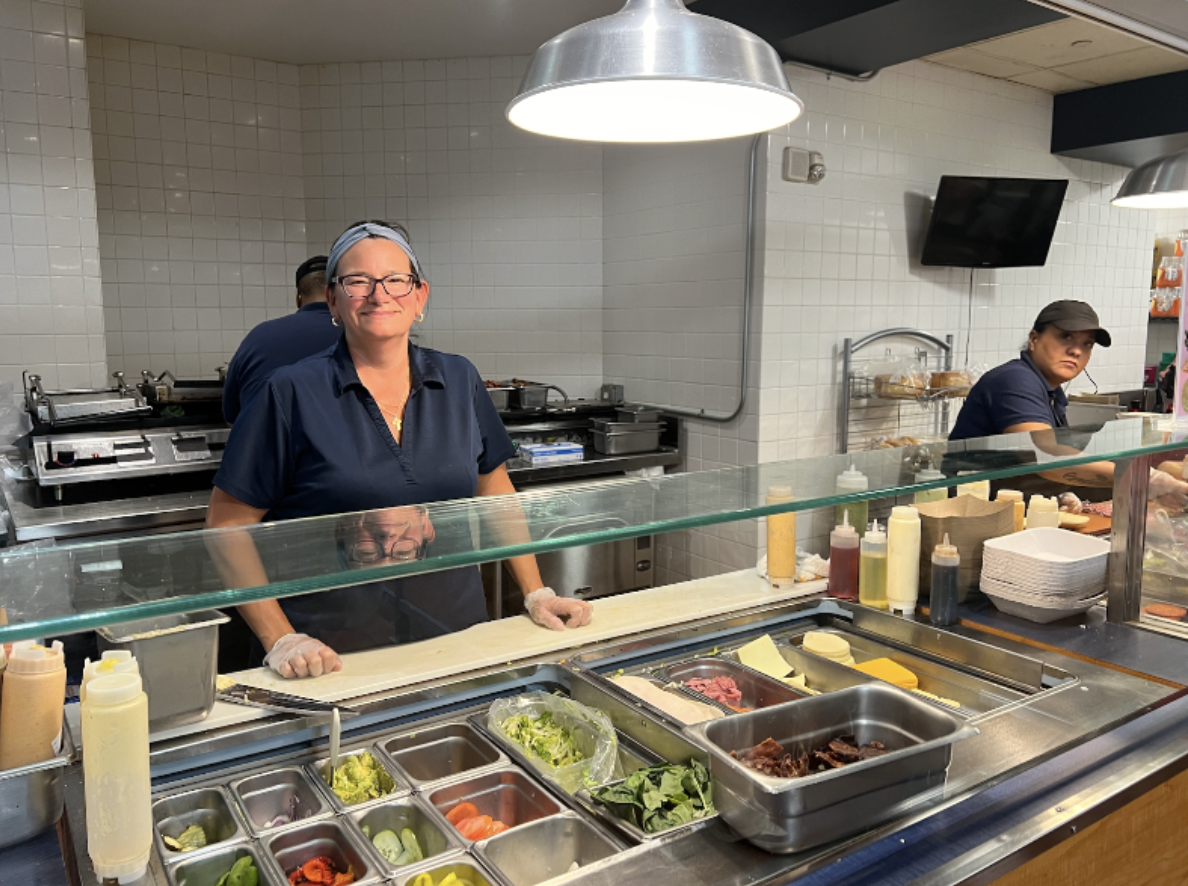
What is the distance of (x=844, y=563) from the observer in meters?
2.11

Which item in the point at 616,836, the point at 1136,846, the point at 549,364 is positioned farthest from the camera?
the point at 549,364

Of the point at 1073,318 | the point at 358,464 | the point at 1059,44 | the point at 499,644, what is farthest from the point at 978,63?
the point at 499,644

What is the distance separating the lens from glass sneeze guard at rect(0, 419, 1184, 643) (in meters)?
0.99

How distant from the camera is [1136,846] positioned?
1.51 meters

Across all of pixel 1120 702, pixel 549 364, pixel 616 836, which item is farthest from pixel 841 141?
pixel 616 836

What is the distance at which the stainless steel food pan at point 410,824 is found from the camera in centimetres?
122

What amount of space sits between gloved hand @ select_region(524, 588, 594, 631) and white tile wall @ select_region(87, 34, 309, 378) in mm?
3734

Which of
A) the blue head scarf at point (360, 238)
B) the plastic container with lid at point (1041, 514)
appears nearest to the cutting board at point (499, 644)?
the plastic container with lid at point (1041, 514)

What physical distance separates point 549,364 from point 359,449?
10.8ft

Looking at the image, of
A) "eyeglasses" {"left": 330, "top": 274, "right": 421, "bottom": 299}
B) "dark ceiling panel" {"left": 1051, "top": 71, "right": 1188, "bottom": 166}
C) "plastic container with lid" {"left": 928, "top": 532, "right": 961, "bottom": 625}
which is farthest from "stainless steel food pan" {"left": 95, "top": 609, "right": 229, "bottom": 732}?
"dark ceiling panel" {"left": 1051, "top": 71, "right": 1188, "bottom": 166}

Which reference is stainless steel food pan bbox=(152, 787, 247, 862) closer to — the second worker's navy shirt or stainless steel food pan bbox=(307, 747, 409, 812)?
stainless steel food pan bbox=(307, 747, 409, 812)

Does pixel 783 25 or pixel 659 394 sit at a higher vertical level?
pixel 783 25

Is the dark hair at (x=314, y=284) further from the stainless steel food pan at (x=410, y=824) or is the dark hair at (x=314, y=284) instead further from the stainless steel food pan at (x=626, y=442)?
the stainless steel food pan at (x=410, y=824)

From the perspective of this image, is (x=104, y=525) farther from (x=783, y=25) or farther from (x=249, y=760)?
(x=783, y=25)
